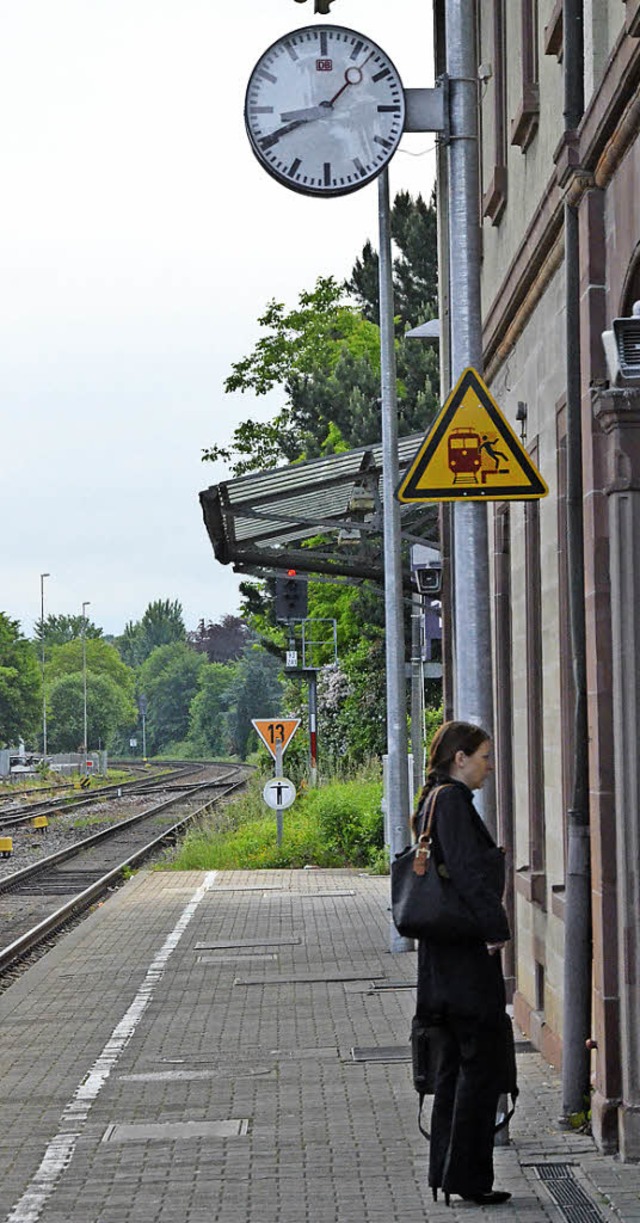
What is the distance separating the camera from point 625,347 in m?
7.98

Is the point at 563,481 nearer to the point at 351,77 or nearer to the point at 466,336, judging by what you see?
the point at 466,336

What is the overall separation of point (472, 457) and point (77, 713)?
5950 inches

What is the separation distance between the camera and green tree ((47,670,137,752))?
158 meters

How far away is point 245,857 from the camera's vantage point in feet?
106

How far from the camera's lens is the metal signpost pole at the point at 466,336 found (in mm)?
9180

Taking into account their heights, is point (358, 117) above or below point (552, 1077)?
above

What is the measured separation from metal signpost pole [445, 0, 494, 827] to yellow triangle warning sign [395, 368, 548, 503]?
159 mm

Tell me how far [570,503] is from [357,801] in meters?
22.0

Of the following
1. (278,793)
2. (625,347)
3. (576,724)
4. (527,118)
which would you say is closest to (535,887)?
(576,724)

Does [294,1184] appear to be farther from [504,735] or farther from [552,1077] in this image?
[504,735]

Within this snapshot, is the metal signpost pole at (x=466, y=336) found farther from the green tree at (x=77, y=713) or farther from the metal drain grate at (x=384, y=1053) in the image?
the green tree at (x=77, y=713)

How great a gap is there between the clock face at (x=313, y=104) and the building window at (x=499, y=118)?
4712 mm

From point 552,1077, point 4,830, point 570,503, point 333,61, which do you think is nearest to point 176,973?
point 552,1077

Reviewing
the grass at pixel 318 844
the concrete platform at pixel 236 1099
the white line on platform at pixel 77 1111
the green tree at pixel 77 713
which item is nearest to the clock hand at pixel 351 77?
the concrete platform at pixel 236 1099
